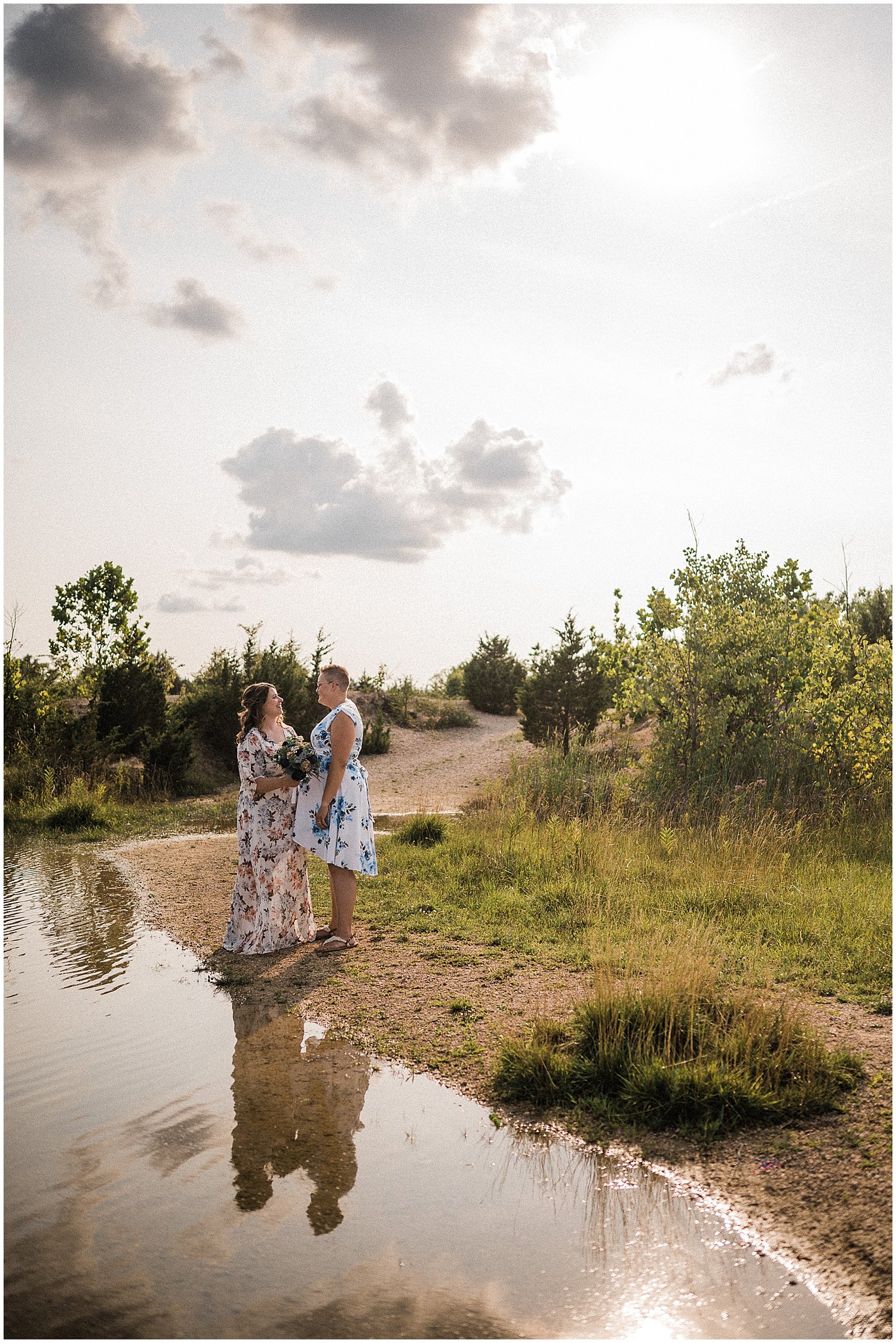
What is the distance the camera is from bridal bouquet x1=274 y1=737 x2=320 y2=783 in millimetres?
6742

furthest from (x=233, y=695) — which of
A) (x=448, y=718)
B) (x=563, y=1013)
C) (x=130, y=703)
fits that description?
(x=563, y=1013)

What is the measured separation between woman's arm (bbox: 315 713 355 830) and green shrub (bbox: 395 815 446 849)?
4.14 meters

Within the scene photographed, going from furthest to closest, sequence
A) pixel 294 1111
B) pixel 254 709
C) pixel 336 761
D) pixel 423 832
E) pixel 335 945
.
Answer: pixel 423 832 < pixel 254 709 < pixel 335 945 < pixel 336 761 < pixel 294 1111

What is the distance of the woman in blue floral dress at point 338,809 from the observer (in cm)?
675

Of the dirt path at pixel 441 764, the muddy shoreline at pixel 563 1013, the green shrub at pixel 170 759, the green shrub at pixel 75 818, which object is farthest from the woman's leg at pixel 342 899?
the green shrub at pixel 170 759

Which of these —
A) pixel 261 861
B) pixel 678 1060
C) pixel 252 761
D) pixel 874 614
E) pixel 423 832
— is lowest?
pixel 678 1060

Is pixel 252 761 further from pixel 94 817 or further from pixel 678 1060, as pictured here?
pixel 94 817

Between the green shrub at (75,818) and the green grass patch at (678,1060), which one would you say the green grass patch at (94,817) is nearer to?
the green shrub at (75,818)

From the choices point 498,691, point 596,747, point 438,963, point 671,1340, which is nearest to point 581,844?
point 438,963

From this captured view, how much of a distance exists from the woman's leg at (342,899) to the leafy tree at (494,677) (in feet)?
75.2

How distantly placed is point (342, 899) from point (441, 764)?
14.7 metres

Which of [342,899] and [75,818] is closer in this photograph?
[342,899]

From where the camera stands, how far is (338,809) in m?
6.87

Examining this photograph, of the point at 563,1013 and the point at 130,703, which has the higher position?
the point at 130,703
